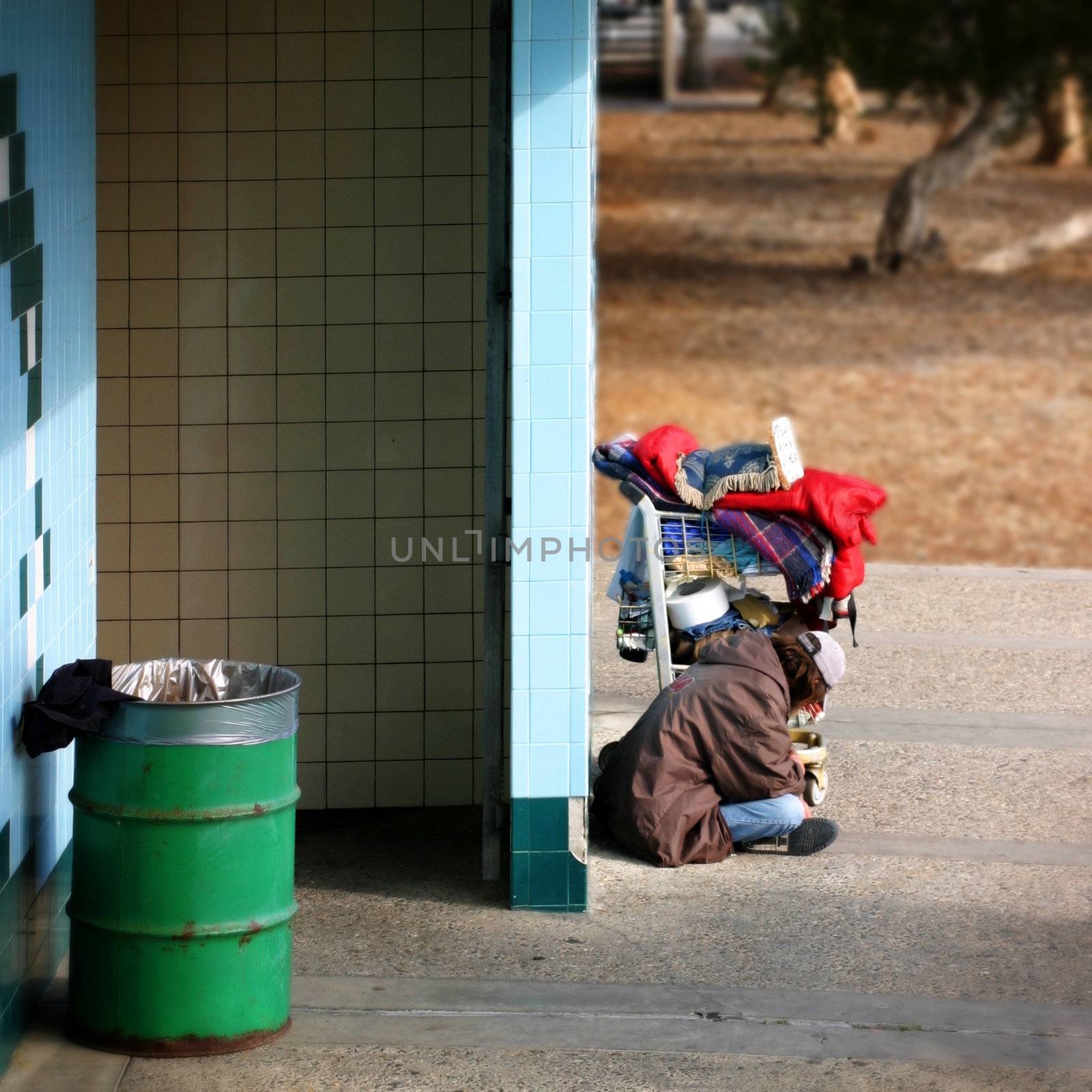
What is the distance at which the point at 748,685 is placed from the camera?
6.18 meters

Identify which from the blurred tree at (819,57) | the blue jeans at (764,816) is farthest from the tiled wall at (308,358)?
the blurred tree at (819,57)

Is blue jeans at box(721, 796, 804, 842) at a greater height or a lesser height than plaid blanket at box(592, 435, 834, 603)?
Answer: lesser

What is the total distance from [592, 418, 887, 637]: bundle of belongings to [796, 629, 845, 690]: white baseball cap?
0.16 m

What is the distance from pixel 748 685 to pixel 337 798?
1.81 m

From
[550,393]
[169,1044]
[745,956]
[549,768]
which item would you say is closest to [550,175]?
[550,393]

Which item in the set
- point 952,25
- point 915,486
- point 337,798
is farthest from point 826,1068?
point 952,25

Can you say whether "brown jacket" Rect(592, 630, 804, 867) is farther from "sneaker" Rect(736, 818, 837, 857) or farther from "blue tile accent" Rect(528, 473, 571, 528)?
"blue tile accent" Rect(528, 473, 571, 528)

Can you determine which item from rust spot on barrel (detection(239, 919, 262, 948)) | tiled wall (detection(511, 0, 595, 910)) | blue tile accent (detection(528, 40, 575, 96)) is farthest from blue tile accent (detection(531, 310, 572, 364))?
rust spot on barrel (detection(239, 919, 262, 948))

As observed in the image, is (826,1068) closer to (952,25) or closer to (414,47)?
(414,47)

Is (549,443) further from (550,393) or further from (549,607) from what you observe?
(549,607)

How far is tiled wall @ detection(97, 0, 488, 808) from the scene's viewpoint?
21.3 feet

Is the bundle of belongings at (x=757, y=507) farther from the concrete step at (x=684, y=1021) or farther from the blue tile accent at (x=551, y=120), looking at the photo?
the concrete step at (x=684, y=1021)

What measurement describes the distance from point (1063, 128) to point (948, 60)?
3577 millimetres

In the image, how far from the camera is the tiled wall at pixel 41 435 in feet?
15.2
